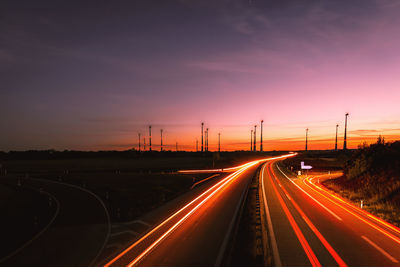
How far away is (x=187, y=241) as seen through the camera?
1211cm

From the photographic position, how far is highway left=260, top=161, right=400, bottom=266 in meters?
10.0

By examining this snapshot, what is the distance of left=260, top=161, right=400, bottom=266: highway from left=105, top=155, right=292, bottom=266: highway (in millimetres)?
2568

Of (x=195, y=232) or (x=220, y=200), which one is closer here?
(x=195, y=232)

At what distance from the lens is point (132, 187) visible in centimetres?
3322

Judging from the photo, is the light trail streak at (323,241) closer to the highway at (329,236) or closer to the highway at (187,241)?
the highway at (329,236)

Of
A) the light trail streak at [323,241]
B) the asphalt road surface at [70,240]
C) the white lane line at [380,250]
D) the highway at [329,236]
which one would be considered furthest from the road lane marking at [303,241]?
the asphalt road surface at [70,240]

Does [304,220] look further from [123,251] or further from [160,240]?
[123,251]

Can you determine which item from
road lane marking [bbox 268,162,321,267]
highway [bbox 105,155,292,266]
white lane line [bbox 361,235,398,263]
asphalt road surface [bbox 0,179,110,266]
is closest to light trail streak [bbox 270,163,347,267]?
road lane marking [bbox 268,162,321,267]

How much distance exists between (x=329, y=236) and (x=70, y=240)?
14.2 m

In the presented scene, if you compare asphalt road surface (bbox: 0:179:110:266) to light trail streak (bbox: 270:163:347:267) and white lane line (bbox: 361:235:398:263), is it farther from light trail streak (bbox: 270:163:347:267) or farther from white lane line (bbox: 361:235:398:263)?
white lane line (bbox: 361:235:398:263)

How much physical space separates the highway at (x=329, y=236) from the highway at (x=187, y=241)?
8.42ft

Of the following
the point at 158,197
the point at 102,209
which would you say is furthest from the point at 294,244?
the point at 158,197

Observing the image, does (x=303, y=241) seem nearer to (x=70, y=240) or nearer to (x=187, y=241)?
(x=187, y=241)

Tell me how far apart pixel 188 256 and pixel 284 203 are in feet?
44.2
